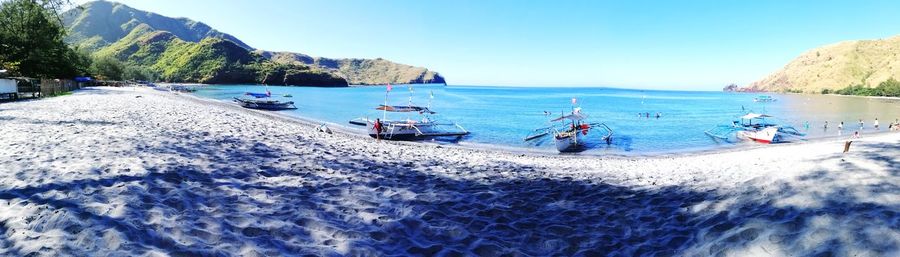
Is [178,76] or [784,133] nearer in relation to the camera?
[784,133]

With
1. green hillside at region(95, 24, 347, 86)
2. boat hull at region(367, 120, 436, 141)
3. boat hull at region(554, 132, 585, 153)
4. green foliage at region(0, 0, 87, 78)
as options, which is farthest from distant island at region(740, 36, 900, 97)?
green hillside at region(95, 24, 347, 86)

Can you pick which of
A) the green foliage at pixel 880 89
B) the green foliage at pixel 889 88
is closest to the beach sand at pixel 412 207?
the green foliage at pixel 889 88

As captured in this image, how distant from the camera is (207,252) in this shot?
15.8ft

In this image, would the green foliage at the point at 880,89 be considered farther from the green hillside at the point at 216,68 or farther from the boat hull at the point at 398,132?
the green hillside at the point at 216,68

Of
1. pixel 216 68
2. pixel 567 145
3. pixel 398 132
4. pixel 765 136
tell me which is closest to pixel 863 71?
pixel 765 136

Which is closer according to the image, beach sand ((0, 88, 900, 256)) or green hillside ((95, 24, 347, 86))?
beach sand ((0, 88, 900, 256))

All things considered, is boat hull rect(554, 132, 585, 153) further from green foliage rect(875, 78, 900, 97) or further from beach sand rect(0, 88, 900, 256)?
green foliage rect(875, 78, 900, 97)

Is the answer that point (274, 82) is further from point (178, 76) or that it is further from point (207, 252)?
point (207, 252)

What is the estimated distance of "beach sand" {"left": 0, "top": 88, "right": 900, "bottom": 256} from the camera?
507cm

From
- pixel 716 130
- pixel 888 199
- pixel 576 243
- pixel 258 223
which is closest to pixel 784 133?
pixel 716 130

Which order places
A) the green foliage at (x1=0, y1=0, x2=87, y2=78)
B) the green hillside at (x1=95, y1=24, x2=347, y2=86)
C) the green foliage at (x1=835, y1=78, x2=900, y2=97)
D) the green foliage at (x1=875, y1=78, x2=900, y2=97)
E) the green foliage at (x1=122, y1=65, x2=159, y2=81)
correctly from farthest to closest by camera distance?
the green hillside at (x1=95, y1=24, x2=347, y2=86), the green foliage at (x1=835, y1=78, x2=900, y2=97), the green foliage at (x1=875, y1=78, x2=900, y2=97), the green foliage at (x1=122, y1=65, x2=159, y2=81), the green foliage at (x1=0, y1=0, x2=87, y2=78)

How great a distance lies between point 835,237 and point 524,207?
4.54 meters

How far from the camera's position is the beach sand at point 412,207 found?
507 centimetres

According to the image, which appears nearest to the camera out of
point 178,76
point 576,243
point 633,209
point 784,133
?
point 576,243
